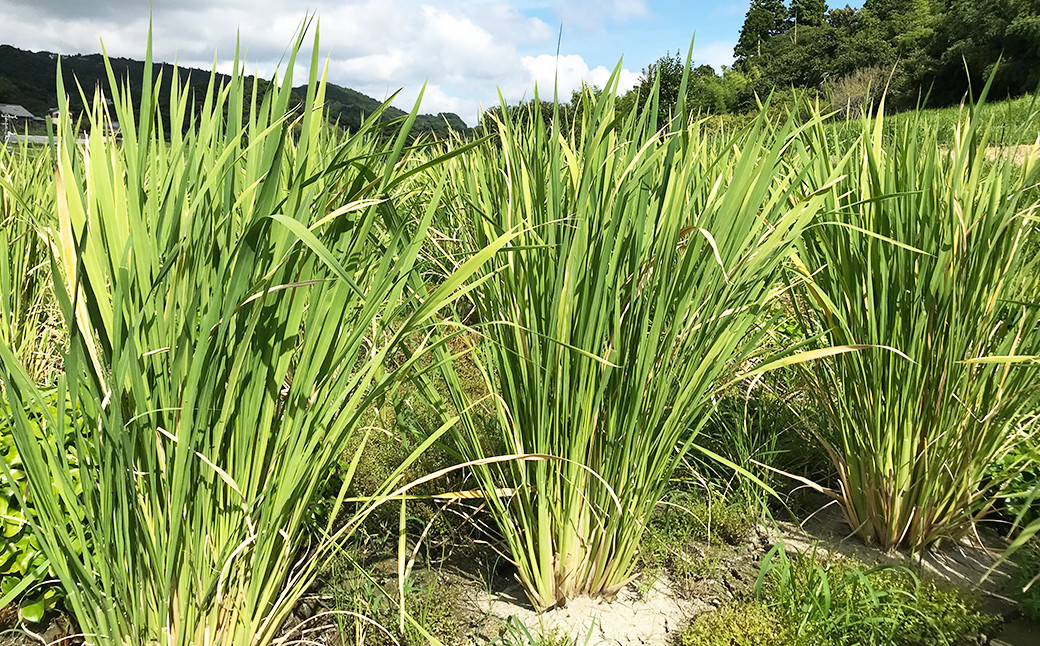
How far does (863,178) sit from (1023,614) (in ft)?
3.66

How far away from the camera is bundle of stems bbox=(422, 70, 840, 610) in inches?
50.1

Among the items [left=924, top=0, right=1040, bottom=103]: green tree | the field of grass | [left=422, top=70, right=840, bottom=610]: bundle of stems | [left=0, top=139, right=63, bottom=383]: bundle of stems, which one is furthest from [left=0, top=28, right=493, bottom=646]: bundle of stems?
[left=924, top=0, right=1040, bottom=103]: green tree

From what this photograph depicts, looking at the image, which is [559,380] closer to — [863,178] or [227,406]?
[227,406]

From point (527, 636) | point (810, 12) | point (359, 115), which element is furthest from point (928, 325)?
point (810, 12)

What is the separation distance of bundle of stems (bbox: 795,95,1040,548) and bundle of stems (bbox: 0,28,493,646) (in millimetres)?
1072

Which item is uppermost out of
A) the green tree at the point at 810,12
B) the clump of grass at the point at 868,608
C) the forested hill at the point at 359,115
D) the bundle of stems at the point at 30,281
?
the green tree at the point at 810,12

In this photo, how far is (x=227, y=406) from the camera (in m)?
0.99

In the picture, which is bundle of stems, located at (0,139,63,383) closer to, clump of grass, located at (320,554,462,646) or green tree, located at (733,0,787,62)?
clump of grass, located at (320,554,462,646)

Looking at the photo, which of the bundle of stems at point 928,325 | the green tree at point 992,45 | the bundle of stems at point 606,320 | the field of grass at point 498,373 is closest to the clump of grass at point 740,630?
the field of grass at point 498,373

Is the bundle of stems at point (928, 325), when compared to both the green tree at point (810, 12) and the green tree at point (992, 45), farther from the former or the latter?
the green tree at point (810, 12)

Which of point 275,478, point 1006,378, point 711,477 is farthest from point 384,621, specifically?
point 1006,378

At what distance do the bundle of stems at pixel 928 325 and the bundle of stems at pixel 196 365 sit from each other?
42.2 inches

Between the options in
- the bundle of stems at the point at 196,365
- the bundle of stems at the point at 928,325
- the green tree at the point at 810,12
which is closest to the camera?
the bundle of stems at the point at 196,365

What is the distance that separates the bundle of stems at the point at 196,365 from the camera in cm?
93
